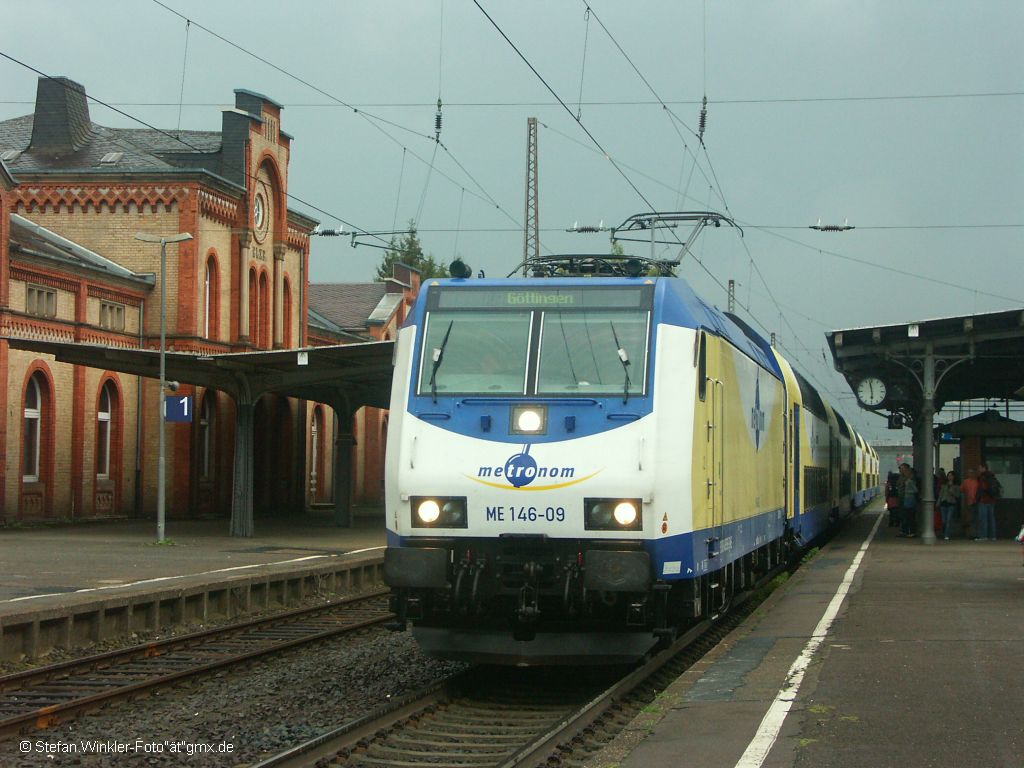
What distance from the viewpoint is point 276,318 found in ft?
147

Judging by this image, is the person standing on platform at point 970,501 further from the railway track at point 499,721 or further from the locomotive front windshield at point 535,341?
the locomotive front windshield at point 535,341

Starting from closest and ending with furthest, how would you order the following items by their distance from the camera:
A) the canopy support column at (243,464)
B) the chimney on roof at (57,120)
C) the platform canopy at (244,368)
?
the platform canopy at (244,368), the canopy support column at (243,464), the chimney on roof at (57,120)

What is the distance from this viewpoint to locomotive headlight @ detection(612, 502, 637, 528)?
9875mm

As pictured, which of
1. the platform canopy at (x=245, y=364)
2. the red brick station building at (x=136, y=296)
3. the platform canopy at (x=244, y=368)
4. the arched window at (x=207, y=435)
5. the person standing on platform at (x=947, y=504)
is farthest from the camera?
the arched window at (x=207, y=435)

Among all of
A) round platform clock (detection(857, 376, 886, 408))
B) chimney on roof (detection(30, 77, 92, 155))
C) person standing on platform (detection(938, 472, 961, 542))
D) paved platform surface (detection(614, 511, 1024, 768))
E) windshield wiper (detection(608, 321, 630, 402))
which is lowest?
paved platform surface (detection(614, 511, 1024, 768))

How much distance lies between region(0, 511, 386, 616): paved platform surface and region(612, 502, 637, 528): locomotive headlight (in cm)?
745

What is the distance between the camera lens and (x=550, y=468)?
9992mm

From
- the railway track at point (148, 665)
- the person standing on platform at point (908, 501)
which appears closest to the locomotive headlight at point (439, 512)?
the railway track at point (148, 665)

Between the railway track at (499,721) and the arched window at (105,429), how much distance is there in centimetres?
2629

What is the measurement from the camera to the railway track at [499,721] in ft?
27.0

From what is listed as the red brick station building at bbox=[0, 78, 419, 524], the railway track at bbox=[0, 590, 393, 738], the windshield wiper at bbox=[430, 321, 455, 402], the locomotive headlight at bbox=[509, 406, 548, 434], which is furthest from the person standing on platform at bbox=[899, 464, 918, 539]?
the locomotive headlight at bbox=[509, 406, 548, 434]

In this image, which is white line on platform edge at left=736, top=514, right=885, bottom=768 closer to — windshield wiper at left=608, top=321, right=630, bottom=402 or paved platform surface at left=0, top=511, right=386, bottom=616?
windshield wiper at left=608, top=321, right=630, bottom=402

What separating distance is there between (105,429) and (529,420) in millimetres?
28138

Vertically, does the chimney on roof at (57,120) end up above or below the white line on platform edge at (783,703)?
above
